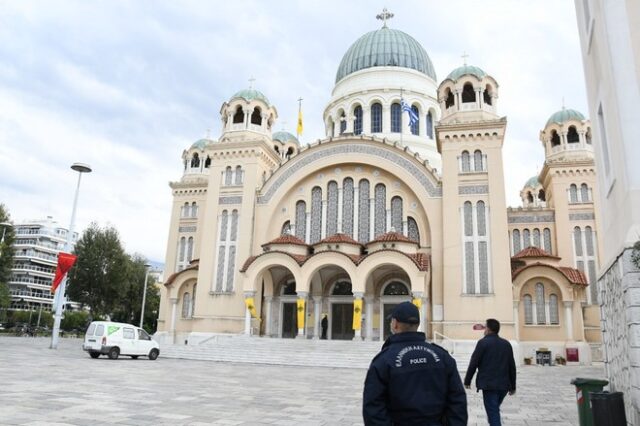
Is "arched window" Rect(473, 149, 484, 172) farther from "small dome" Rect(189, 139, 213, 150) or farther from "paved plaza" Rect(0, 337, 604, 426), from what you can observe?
"small dome" Rect(189, 139, 213, 150)

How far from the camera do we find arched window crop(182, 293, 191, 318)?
31553mm

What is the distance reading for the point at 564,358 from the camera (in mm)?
24531

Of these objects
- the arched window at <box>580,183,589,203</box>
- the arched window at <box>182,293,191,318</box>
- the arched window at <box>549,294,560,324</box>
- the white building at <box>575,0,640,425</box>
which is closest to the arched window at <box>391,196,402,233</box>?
the arched window at <box>549,294,560,324</box>

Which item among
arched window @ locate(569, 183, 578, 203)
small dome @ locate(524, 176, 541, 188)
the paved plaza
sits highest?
small dome @ locate(524, 176, 541, 188)

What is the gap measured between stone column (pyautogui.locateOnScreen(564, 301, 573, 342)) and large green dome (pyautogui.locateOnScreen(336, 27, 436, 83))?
20.3 meters

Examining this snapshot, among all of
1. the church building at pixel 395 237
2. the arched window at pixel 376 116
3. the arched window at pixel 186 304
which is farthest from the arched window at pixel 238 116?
the arched window at pixel 186 304

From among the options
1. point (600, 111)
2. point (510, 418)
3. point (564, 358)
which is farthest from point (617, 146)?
point (564, 358)

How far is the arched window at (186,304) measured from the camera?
104ft

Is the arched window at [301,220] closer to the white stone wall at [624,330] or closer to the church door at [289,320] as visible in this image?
the church door at [289,320]

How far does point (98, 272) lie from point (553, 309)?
3547 centimetres

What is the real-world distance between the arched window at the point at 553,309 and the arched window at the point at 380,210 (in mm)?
9131

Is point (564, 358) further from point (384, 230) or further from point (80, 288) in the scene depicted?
point (80, 288)

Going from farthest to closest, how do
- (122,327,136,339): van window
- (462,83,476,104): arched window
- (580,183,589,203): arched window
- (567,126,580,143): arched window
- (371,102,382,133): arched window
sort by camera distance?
(371,102,382,133): arched window
(567,126,580,143): arched window
(580,183,589,203): arched window
(462,83,476,104): arched window
(122,327,136,339): van window

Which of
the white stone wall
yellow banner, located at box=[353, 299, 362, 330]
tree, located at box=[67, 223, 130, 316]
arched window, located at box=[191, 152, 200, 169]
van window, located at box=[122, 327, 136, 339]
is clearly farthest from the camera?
tree, located at box=[67, 223, 130, 316]
